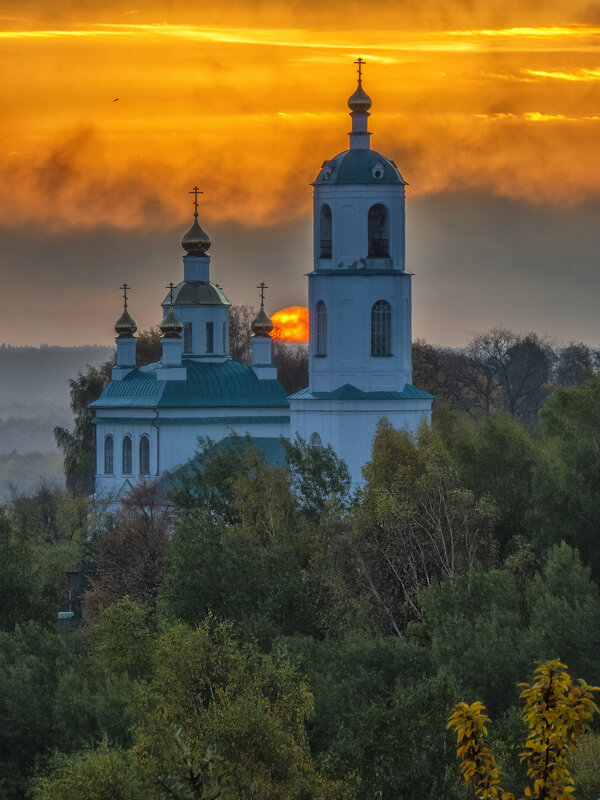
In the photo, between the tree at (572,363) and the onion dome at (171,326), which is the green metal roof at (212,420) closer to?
the onion dome at (171,326)

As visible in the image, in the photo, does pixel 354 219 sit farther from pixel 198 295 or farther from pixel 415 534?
pixel 415 534

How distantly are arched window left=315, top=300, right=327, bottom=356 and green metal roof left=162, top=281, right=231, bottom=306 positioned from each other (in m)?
11.0

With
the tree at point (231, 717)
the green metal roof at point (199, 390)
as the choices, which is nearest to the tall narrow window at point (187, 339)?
the green metal roof at point (199, 390)

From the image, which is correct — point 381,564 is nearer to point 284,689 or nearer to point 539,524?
point 539,524

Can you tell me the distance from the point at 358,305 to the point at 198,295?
12.6m

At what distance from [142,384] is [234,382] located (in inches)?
109

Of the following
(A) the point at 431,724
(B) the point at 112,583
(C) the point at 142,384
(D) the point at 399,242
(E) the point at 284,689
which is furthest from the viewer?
(C) the point at 142,384

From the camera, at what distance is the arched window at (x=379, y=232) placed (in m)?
53.1

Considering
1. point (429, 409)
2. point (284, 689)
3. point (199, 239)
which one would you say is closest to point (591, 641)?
point (284, 689)

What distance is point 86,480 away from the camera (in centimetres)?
7750

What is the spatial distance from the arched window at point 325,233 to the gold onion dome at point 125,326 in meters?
13.8

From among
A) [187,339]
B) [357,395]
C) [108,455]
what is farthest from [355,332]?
[187,339]

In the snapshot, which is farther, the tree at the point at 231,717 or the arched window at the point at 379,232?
the arched window at the point at 379,232

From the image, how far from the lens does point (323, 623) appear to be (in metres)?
35.3
